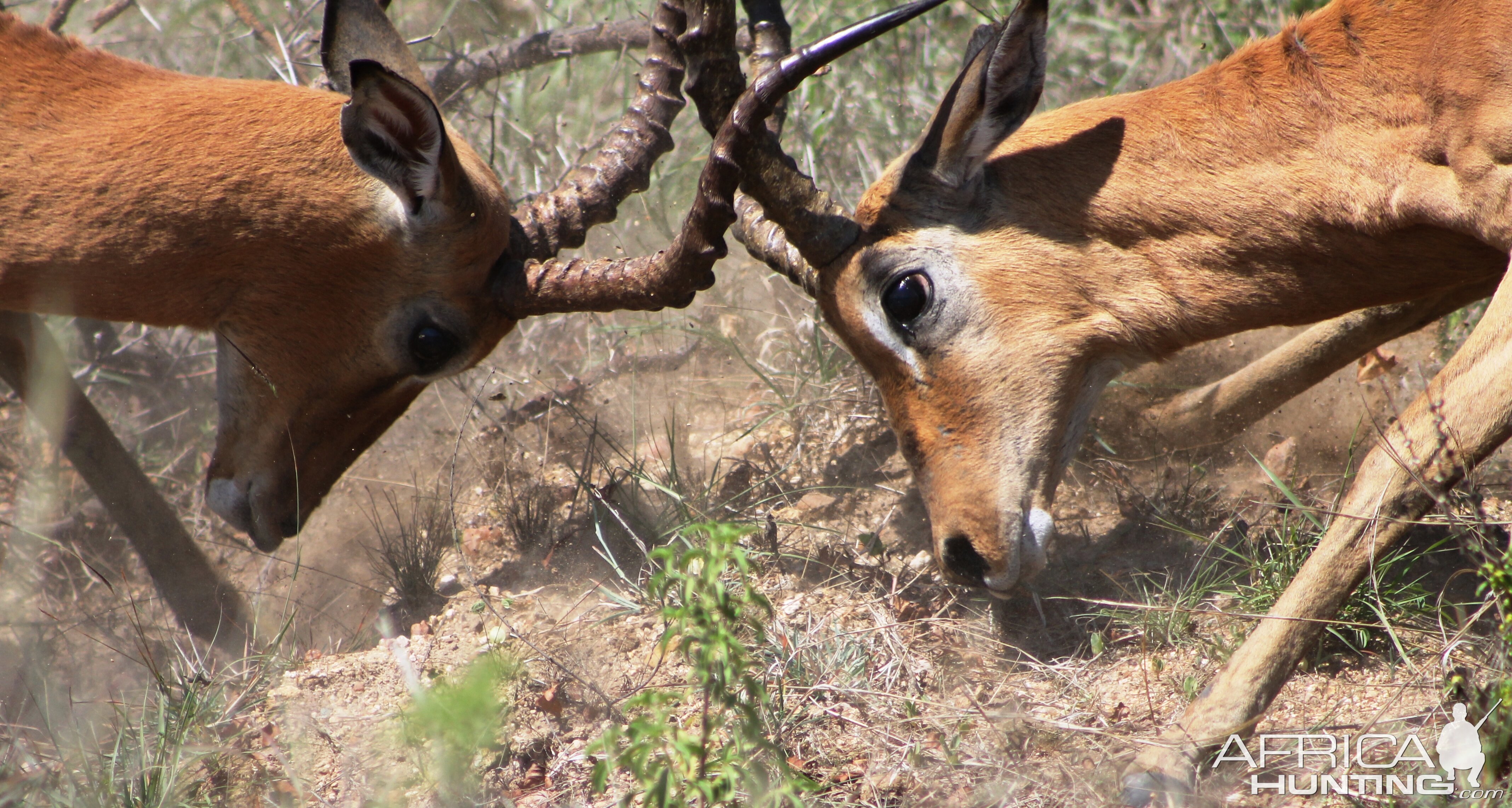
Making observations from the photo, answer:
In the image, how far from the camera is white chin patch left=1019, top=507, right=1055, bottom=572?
322cm

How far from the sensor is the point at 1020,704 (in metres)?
3.20

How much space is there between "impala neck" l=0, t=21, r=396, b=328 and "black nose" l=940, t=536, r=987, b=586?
1980 mm

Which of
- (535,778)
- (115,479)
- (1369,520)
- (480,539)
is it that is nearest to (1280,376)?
(1369,520)

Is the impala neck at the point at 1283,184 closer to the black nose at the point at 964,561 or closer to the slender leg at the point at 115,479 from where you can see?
the black nose at the point at 964,561

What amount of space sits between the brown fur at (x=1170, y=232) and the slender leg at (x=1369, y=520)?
0.02 meters

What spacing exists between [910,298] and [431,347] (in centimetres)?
155

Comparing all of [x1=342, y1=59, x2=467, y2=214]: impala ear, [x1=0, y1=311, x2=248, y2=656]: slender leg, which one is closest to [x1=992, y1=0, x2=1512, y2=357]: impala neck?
[x1=342, y1=59, x2=467, y2=214]: impala ear

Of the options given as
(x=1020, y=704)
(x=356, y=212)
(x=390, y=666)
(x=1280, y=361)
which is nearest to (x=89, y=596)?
(x=390, y=666)

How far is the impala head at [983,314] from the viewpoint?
3.22 meters

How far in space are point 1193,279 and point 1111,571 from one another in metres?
1.08

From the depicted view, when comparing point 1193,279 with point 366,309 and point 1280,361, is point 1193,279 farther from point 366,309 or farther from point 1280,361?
point 366,309

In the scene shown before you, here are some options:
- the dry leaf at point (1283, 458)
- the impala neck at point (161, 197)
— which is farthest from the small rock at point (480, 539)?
the dry leaf at point (1283, 458)

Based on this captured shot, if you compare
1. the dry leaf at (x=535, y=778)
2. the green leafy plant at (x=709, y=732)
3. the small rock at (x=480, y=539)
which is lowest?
the small rock at (x=480, y=539)

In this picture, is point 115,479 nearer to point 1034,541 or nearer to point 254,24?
point 254,24
